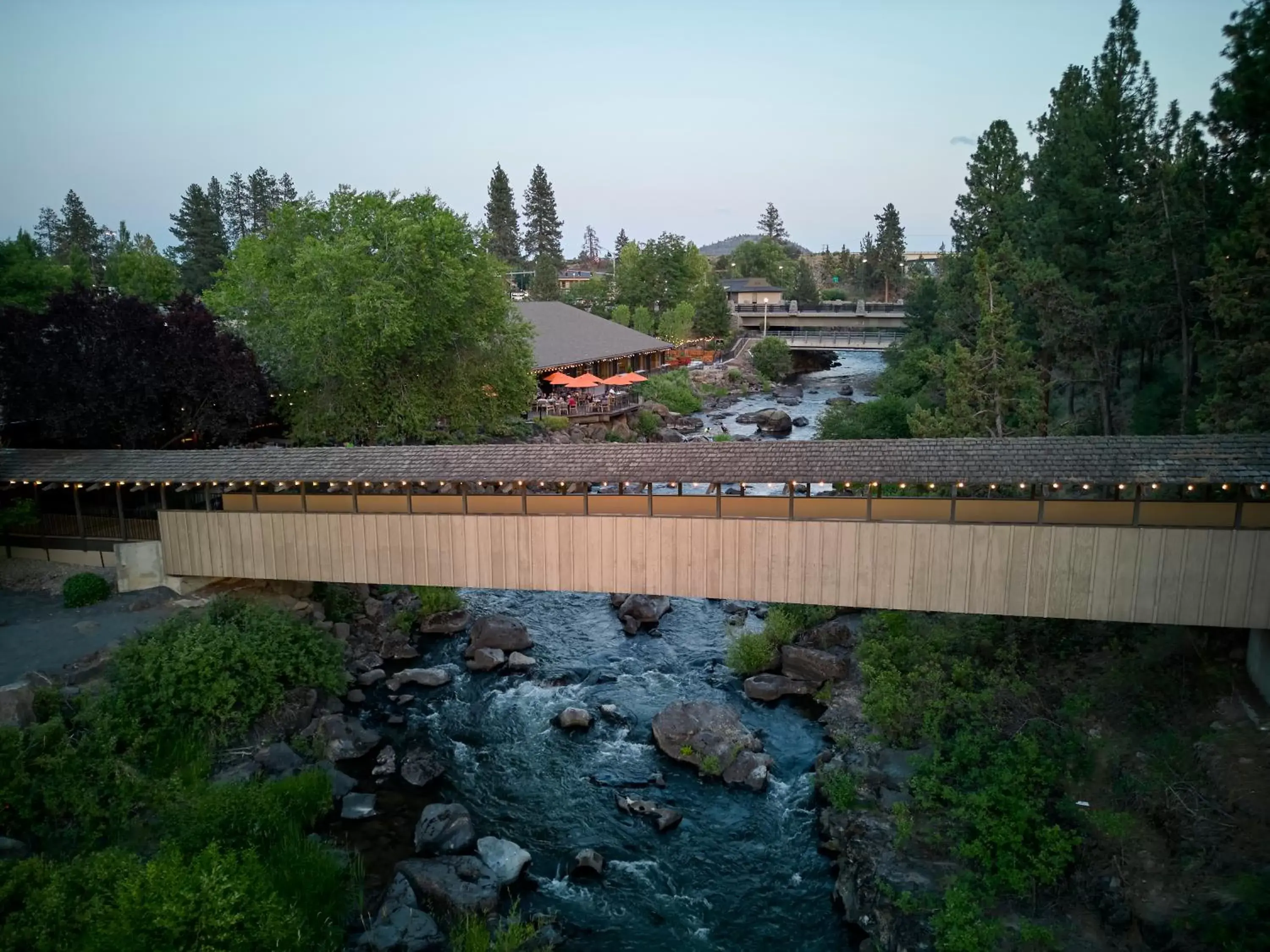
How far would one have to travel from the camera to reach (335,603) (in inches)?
929

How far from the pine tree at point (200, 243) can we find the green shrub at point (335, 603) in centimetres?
5475

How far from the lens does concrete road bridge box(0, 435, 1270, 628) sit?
14.7 m

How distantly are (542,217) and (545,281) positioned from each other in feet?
81.7

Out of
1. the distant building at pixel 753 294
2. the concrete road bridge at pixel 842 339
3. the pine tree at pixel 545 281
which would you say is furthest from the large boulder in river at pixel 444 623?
the distant building at pixel 753 294

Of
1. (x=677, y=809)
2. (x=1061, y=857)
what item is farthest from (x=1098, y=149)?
(x=677, y=809)

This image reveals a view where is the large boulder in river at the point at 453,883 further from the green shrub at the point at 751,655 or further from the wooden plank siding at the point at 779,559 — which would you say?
the green shrub at the point at 751,655

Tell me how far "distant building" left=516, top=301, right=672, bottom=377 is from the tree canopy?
12.0 metres

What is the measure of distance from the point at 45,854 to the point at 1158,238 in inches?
1039

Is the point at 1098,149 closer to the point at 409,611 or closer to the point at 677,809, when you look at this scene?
the point at 677,809

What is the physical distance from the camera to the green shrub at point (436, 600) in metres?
25.2

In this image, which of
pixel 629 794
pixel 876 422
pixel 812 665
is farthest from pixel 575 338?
pixel 629 794

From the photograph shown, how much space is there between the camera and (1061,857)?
41.6 feet

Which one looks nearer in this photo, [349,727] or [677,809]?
[677,809]

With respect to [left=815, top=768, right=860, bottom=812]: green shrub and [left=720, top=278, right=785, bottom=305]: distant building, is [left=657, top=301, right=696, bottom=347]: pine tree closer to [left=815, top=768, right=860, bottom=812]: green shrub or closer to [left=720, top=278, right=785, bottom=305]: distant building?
[left=720, top=278, right=785, bottom=305]: distant building
